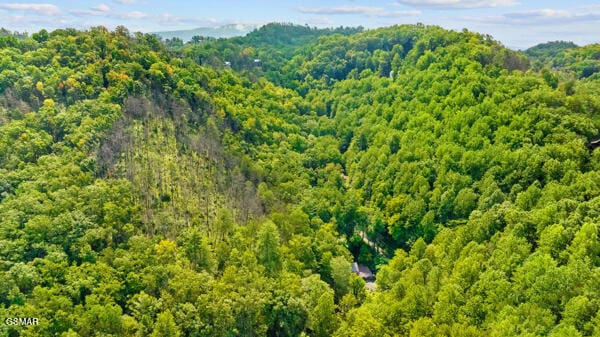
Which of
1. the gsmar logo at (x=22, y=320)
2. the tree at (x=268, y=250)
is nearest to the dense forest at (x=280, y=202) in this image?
the tree at (x=268, y=250)

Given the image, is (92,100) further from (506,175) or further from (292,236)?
(506,175)

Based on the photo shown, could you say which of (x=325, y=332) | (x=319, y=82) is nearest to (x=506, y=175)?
(x=325, y=332)

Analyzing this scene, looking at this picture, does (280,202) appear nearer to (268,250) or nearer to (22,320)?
(268,250)

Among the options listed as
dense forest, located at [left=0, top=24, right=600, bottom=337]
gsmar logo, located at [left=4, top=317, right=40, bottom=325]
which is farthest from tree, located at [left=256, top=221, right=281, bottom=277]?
gsmar logo, located at [left=4, top=317, right=40, bottom=325]

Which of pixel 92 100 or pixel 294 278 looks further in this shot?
pixel 92 100

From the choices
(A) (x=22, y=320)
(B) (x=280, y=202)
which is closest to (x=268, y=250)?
(B) (x=280, y=202)

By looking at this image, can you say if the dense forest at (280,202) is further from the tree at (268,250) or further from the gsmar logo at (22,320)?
the gsmar logo at (22,320)

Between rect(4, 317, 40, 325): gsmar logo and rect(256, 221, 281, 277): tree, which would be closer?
rect(4, 317, 40, 325): gsmar logo

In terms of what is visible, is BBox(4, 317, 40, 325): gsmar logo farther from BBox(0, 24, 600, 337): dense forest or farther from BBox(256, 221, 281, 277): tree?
BBox(256, 221, 281, 277): tree
